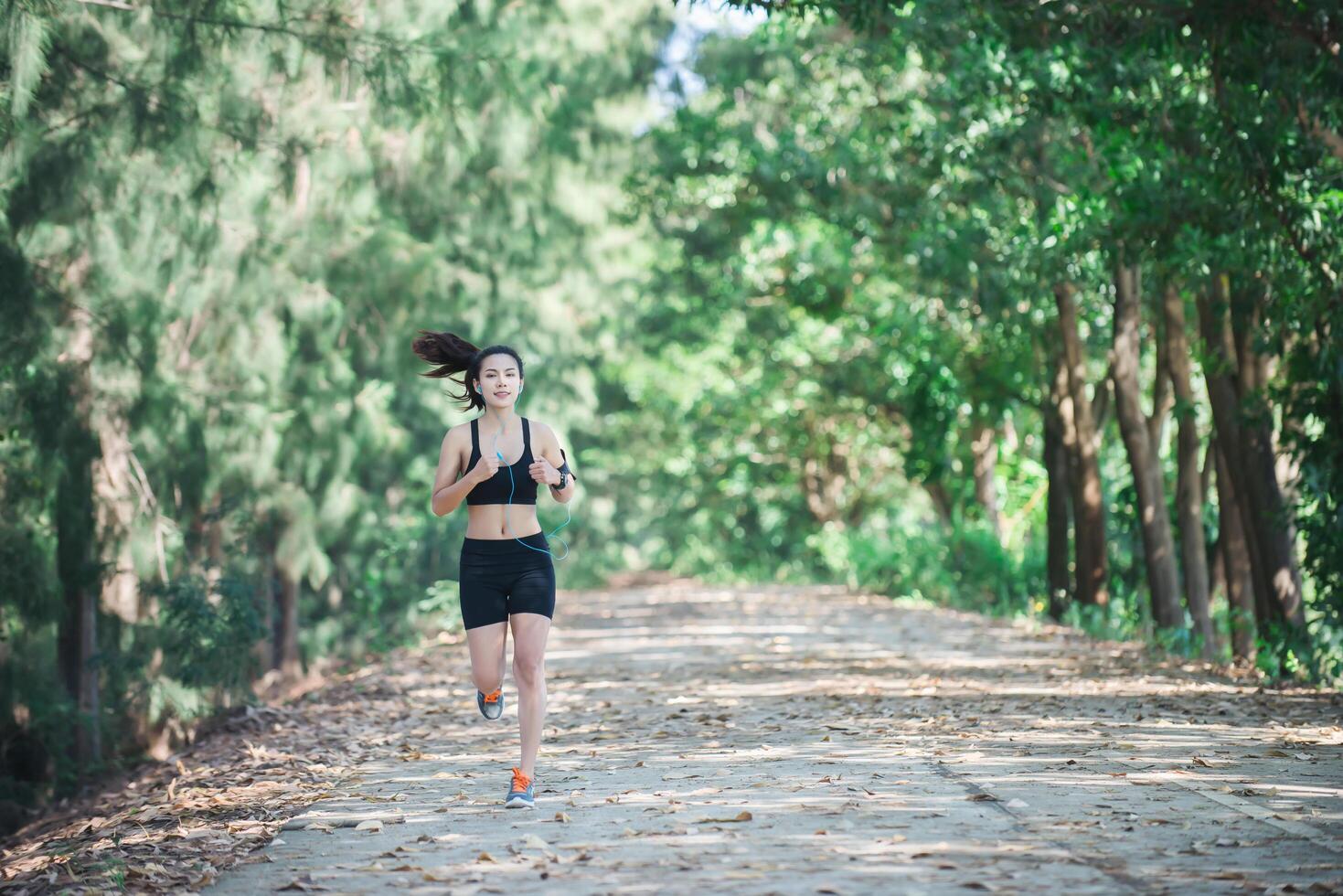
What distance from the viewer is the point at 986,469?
89.0 ft

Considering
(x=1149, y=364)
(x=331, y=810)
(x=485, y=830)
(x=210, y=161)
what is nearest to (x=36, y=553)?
(x=210, y=161)

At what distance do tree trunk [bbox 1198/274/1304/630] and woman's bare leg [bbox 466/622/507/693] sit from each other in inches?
311

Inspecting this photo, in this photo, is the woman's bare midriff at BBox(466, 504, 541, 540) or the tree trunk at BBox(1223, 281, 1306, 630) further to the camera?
the tree trunk at BBox(1223, 281, 1306, 630)

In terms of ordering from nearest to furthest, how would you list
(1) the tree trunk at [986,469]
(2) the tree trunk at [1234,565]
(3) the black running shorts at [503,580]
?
(3) the black running shorts at [503,580] < (2) the tree trunk at [1234,565] < (1) the tree trunk at [986,469]

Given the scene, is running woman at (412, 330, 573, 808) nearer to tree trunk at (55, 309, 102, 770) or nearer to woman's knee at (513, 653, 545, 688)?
woman's knee at (513, 653, 545, 688)

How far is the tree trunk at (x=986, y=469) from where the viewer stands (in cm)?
2664

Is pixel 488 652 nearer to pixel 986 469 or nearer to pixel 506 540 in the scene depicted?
pixel 506 540

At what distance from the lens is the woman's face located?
24.2 ft

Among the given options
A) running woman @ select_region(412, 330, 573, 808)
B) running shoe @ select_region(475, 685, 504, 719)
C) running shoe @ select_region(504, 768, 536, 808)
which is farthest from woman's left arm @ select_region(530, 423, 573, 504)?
running shoe @ select_region(504, 768, 536, 808)

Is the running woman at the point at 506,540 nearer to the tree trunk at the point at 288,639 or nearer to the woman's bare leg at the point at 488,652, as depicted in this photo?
the woman's bare leg at the point at 488,652

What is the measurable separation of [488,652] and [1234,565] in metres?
11.8

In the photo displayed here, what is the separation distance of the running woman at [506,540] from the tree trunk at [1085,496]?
12333mm

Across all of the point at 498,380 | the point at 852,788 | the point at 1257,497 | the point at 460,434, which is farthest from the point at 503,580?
the point at 1257,497

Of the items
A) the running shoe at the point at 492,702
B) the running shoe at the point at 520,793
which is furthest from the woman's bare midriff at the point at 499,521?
the running shoe at the point at 520,793
